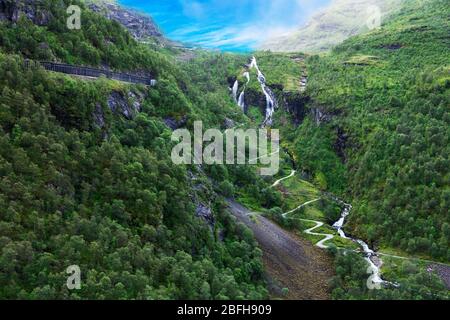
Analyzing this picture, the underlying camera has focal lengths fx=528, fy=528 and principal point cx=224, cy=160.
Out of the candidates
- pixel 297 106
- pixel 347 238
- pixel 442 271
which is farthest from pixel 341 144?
pixel 442 271

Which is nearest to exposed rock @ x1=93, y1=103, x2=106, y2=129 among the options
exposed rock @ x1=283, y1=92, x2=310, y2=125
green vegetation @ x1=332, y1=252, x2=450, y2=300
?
green vegetation @ x1=332, y1=252, x2=450, y2=300

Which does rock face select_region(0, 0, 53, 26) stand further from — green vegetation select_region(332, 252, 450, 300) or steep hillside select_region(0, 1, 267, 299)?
green vegetation select_region(332, 252, 450, 300)

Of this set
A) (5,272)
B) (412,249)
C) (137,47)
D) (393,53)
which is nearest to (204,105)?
(137,47)

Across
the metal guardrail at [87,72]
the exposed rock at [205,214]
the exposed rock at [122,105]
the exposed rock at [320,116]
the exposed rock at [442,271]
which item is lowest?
the exposed rock at [442,271]

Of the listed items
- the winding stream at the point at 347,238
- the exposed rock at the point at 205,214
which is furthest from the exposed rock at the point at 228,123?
the exposed rock at the point at 205,214

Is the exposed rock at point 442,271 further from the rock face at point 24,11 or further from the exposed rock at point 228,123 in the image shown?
the rock face at point 24,11
